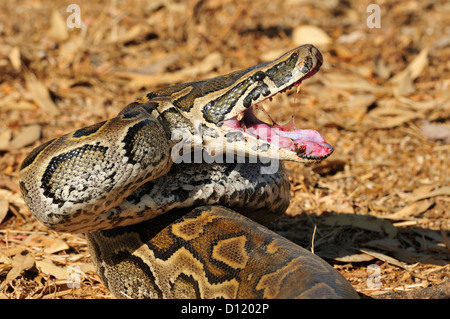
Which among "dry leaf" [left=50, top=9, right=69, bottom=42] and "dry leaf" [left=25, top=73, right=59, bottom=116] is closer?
"dry leaf" [left=25, top=73, right=59, bottom=116]

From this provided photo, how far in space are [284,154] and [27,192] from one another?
1851 mm

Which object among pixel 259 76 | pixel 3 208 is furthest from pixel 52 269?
pixel 259 76

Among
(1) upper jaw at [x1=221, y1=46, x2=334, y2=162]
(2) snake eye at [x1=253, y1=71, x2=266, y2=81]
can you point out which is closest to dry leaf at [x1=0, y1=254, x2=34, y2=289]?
(1) upper jaw at [x1=221, y1=46, x2=334, y2=162]

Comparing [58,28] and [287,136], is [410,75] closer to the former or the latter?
[287,136]

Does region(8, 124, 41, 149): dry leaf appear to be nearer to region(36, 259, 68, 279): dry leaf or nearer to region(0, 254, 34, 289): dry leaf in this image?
region(0, 254, 34, 289): dry leaf

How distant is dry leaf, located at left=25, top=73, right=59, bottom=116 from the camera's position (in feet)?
24.0

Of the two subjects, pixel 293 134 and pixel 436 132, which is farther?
pixel 436 132

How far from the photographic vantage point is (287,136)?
4.32 m

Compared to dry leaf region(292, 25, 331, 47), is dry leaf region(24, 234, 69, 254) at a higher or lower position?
lower

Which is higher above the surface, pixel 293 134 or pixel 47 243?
pixel 293 134

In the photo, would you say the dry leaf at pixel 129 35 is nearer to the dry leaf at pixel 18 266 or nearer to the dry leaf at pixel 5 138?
the dry leaf at pixel 5 138

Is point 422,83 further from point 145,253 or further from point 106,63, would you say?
point 145,253
